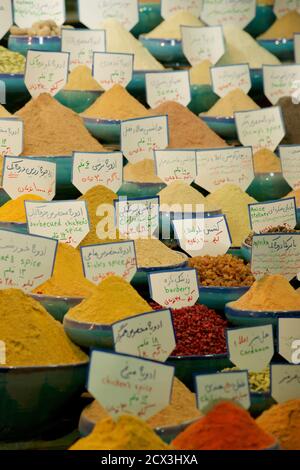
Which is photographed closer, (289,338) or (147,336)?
(147,336)

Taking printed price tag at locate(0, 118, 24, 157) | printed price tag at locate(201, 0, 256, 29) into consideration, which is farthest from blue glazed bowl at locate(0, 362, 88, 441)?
printed price tag at locate(201, 0, 256, 29)

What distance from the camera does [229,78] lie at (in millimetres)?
4051

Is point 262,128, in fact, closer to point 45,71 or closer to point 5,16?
point 45,71

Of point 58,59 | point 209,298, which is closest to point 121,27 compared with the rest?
point 58,59

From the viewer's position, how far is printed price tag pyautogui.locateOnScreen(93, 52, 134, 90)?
387 centimetres

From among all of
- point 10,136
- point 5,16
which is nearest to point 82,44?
point 5,16

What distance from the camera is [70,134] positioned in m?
3.41

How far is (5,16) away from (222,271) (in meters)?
1.47

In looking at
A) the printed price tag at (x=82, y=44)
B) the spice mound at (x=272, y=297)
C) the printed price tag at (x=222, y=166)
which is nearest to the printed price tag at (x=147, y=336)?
the spice mound at (x=272, y=297)

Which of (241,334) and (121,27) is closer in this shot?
(241,334)

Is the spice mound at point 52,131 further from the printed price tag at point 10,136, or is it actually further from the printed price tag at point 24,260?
the printed price tag at point 24,260

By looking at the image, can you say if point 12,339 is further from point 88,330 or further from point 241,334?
point 241,334

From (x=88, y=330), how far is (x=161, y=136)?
4.18 ft

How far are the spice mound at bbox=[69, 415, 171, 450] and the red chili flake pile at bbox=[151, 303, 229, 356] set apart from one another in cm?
54
